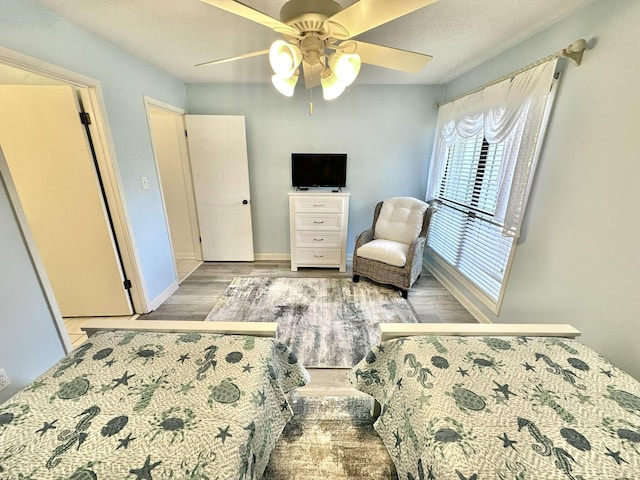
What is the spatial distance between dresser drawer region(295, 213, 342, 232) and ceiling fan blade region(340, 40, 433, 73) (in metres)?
1.93

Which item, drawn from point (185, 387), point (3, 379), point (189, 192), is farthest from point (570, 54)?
point (189, 192)

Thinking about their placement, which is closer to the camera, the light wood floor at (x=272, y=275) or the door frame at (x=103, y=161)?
the door frame at (x=103, y=161)

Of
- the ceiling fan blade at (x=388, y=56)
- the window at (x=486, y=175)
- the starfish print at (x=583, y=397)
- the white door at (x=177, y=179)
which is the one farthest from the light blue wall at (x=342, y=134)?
the starfish print at (x=583, y=397)

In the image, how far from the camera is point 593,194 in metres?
1.43

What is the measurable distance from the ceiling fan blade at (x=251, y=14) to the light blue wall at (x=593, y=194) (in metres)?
1.65

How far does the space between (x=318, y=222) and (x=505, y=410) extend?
2666 millimetres

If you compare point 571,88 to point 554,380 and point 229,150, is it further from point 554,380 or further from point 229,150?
point 229,150

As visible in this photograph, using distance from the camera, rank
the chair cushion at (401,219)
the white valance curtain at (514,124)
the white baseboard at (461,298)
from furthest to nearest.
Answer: the chair cushion at (401,219), the white baseboard at (461,298), the white valance curtain at (514,124)

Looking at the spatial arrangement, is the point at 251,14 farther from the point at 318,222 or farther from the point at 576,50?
the point at 318,222

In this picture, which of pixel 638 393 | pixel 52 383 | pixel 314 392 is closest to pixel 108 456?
pixel 52 383

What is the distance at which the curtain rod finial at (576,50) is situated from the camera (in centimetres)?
143

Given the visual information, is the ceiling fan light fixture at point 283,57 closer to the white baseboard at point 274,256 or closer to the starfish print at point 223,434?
the starfish print at point 223,434

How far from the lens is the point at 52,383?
924 mm

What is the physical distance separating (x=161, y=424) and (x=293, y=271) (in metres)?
2.69
